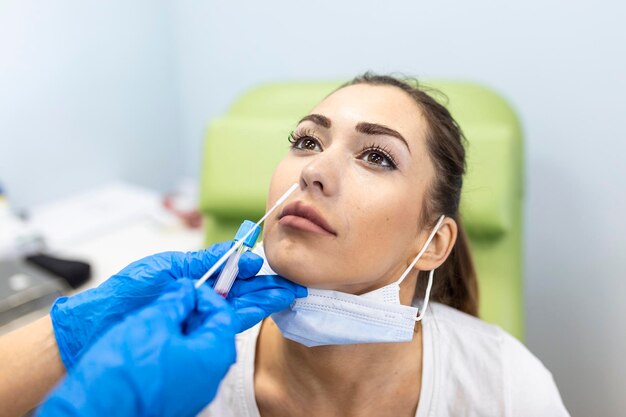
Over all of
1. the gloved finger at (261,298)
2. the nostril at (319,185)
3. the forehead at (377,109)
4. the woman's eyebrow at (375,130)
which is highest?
the forehead at (377,109)

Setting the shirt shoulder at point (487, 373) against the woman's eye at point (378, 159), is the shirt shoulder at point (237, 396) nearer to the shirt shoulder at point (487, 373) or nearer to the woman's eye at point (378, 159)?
the shirt shoulder at point (487, 373)

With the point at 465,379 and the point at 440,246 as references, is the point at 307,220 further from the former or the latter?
the point at 465,379

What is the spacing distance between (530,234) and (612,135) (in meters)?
0.41

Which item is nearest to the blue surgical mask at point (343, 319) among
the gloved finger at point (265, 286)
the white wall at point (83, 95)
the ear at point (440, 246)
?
the gloved finger at point (265, 286)

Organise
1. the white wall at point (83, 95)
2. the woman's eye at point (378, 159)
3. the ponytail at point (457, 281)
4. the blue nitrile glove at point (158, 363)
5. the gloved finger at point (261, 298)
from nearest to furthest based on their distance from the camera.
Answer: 1. the blue nitrile glove at point (158, 363)
2. the gloved finger at point (261, 298)
3. the woman's eye at point (378, 159)
4. the ponytail at point (457, 281)
5. the white wall at point (83, 95)

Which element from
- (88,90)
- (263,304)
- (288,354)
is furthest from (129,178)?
(263,304)

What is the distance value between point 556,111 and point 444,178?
0.76 metres

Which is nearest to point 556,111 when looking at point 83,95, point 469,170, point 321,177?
point 469,170

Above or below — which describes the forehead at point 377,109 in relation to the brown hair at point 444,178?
above

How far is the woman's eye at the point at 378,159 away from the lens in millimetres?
940

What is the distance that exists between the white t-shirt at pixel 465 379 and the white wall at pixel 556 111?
672 mm

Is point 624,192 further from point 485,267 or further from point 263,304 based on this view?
point 263,304

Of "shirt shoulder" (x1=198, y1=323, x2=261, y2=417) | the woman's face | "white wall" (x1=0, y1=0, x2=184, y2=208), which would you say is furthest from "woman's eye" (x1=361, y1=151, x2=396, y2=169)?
"white wall" (x1=0, y1=0, x2=184, y2=208)

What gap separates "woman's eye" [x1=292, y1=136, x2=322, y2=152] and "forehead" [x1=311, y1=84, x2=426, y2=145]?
0.05 m
